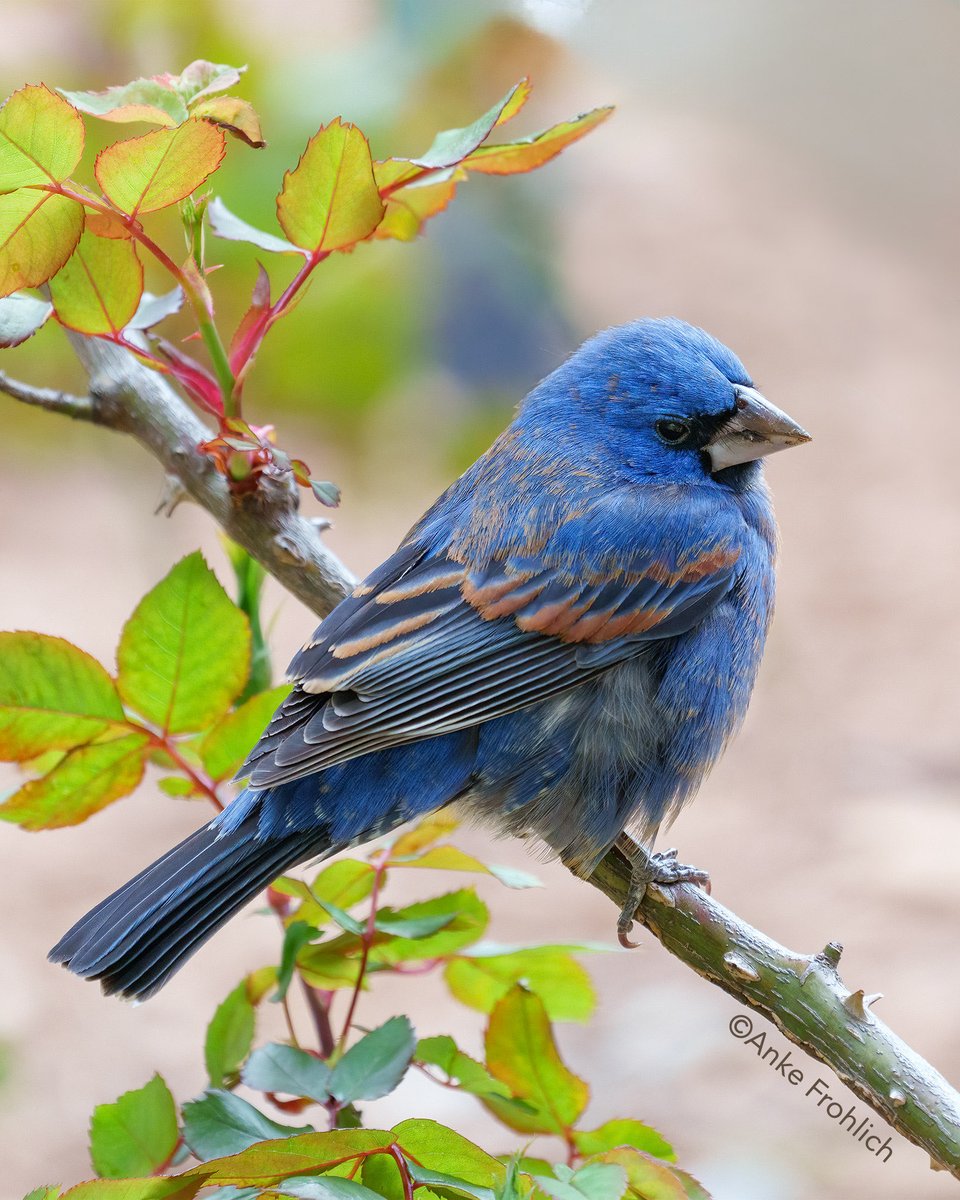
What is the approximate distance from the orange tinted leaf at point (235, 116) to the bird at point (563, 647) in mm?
642

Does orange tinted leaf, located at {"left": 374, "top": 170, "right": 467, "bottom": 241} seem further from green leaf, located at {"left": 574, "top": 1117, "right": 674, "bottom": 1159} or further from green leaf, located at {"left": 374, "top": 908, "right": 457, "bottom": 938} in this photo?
green leaf, located at {"left": 574, "top": 1117, "right": 674, "bottom": 1159}

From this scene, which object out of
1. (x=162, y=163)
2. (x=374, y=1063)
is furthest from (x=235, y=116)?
(x=374, y=1063)

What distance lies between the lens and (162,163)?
3.76 feet

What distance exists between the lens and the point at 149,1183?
1.00 meters

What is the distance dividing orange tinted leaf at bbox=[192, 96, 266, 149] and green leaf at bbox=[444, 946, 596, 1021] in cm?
81

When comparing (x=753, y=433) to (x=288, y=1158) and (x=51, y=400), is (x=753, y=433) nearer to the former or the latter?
(x=51, y=400)

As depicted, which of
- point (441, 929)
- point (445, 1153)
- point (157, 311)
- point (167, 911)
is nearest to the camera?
point (445, 1153)

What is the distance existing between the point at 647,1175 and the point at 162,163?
920 mm

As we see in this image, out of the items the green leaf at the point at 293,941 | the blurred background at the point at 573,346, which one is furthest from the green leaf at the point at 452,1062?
the blurred background at the point at 573,346

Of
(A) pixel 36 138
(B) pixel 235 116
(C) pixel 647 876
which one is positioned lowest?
(C) pixel 647 876

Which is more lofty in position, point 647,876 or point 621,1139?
point 647,876

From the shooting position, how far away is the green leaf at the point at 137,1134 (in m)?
1.23

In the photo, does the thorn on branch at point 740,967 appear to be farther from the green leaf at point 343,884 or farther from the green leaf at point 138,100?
the green leaf at point 138,100

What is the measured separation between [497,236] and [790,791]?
2551mm
